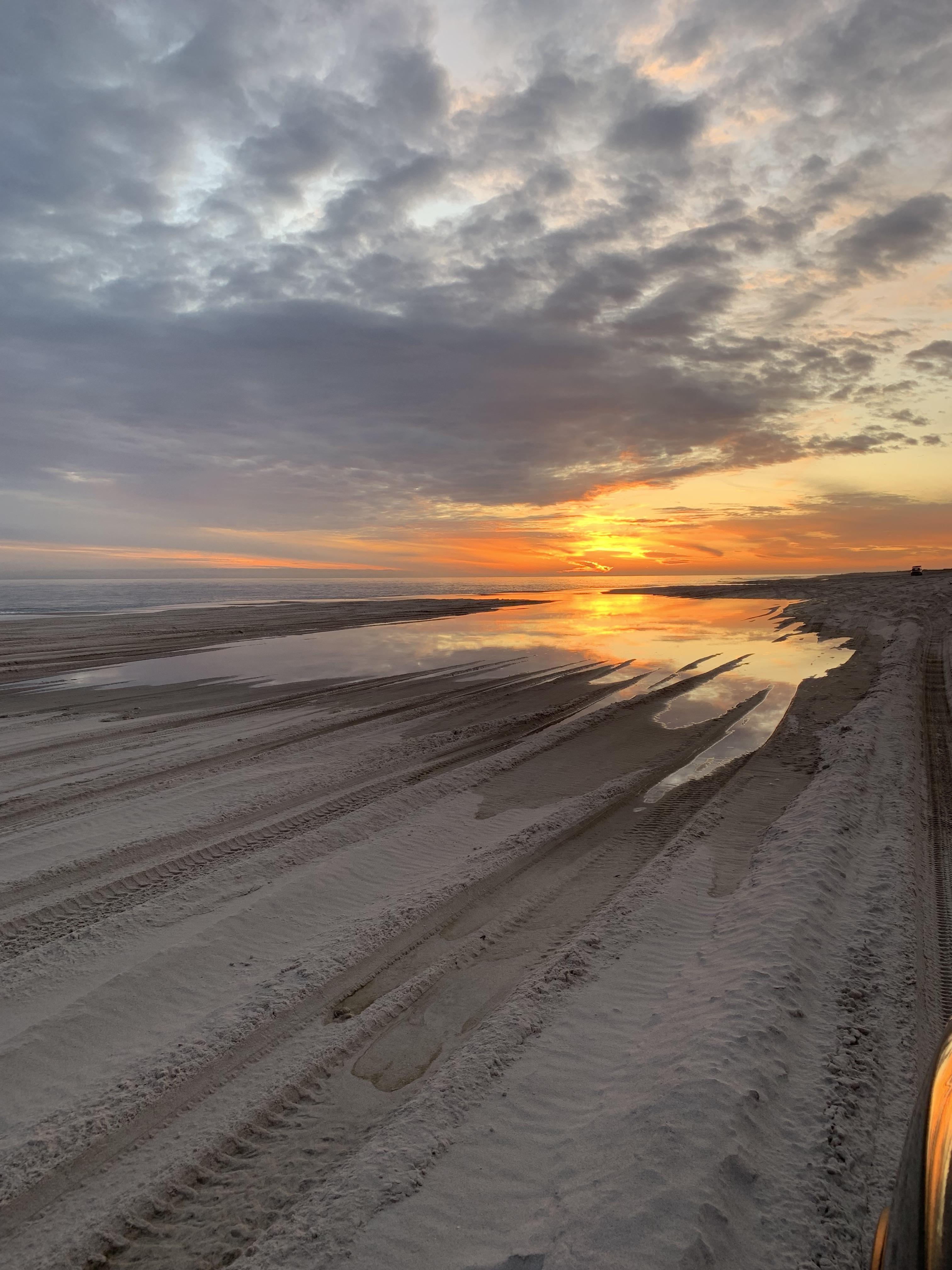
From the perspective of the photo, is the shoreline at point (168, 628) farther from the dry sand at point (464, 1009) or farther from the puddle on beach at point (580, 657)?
the dry sand at point (464, 1009)

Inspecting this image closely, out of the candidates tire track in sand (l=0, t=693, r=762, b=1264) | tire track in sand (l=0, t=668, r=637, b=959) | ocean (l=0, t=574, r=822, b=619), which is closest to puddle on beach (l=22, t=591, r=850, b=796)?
tire track in sand (l=0, t=693, r=762, b=1264)

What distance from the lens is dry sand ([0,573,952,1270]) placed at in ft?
7.70

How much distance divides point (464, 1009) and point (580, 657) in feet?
44.0

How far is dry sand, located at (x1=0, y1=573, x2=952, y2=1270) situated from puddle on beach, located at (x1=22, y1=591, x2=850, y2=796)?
2134mm

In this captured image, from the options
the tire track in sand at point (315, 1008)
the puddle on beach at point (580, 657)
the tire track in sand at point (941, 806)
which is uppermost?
the puddle on beach at point (580, 657)

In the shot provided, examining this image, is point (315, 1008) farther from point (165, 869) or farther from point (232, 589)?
point (232, 589)

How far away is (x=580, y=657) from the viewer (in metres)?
16.6

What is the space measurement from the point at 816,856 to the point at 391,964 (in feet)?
11.0

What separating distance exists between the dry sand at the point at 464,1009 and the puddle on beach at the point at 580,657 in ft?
7.00

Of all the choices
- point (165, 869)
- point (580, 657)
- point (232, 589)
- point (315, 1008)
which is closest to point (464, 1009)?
point (315, 1008)

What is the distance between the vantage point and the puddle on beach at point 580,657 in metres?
11.0

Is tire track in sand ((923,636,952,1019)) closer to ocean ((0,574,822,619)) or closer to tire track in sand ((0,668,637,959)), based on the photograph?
tire track in sand ((0,668,637,959))

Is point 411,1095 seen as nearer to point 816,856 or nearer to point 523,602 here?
point 816,856

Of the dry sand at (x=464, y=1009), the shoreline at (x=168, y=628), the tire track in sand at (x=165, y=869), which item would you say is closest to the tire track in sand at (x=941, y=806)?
the dry sand at (x=464, y=1009)
